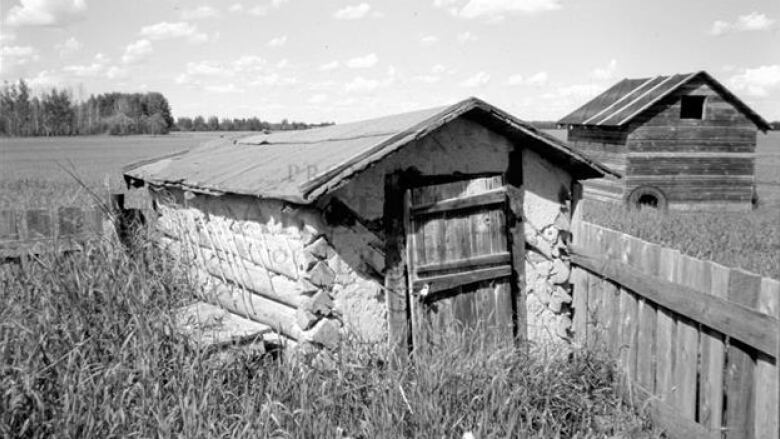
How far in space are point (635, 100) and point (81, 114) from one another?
78.4 m

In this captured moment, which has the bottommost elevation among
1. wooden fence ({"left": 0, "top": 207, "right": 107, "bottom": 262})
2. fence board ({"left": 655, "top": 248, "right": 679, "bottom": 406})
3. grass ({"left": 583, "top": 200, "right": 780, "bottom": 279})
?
grass ({"left": 583, "top": 200, "right": 780, "bottom": 279})

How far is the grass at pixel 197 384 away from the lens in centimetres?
426

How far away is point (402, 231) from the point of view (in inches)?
247

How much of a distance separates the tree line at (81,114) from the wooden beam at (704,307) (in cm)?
7037

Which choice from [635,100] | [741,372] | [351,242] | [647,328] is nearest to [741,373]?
[741,372]

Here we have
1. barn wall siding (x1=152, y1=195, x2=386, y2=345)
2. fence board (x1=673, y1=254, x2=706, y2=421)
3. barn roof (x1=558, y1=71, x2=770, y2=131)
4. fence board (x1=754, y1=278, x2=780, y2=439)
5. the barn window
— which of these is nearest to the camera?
fence board (x1=754, y1=278, x2=780, y2=439)

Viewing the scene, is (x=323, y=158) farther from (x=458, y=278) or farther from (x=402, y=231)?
(x=458, y=278)

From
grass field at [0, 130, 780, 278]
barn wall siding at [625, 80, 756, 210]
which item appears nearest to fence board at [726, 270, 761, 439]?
grass field at [0, 130, 780, 278]

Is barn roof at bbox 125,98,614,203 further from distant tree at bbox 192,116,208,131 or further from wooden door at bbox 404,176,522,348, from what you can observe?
distant tree at bbox 192,116,208,131

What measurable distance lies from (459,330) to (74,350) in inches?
136

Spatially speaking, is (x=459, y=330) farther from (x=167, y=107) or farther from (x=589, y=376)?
(x=167, y=107)

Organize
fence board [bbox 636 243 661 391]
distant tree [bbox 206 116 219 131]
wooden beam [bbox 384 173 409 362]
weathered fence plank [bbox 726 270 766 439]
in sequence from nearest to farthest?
weathered fence plank [bbox 726 270 766 439], fence board [bbox 636 243 661 391], wooden beam [bbox 384 173 409 362], distant tree [bbox 206 116 219 131]

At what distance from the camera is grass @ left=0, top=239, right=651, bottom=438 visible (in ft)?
14.0

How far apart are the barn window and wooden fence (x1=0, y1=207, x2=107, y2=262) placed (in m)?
18.9
